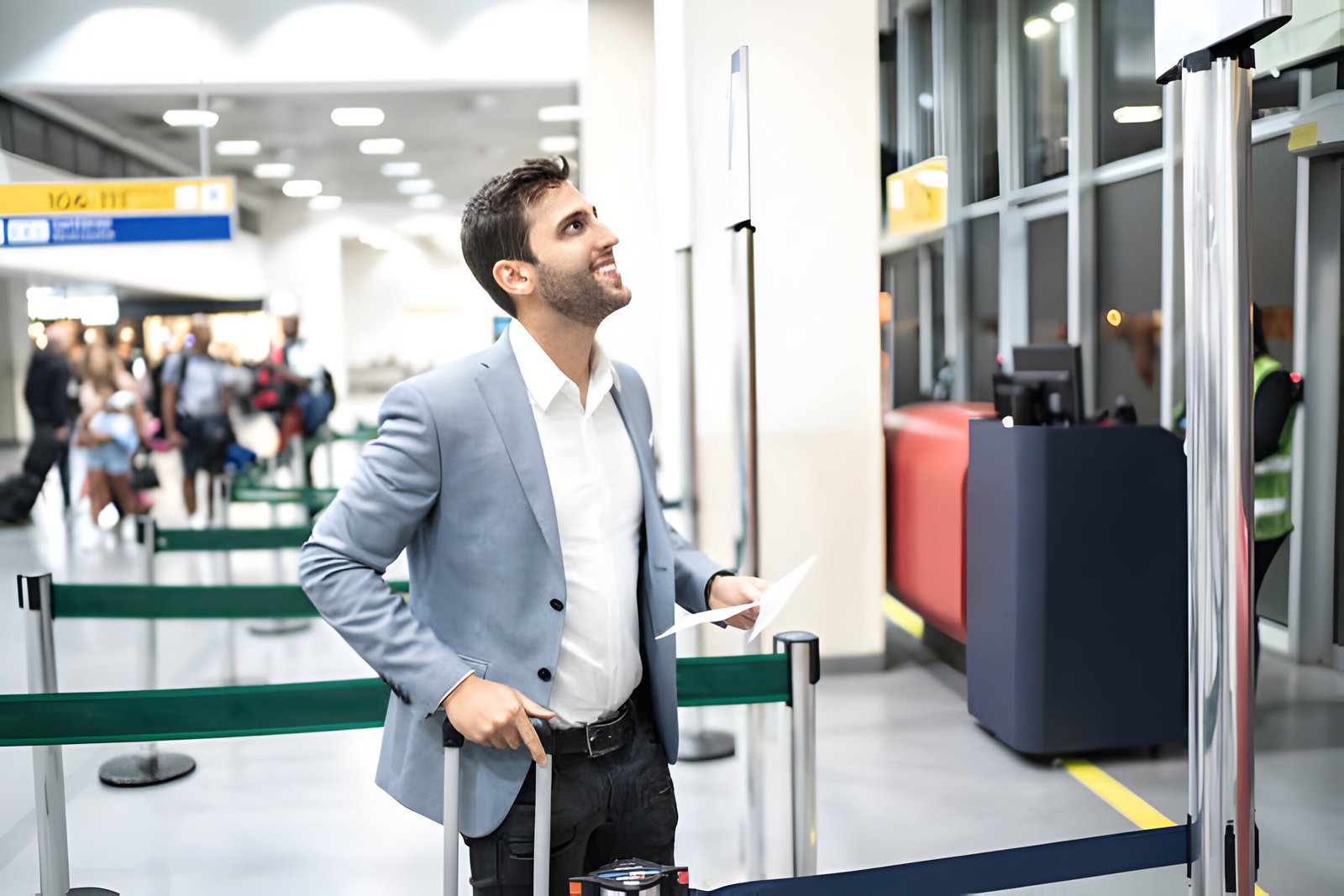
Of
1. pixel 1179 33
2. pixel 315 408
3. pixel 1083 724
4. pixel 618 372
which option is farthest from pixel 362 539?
pixel 315 408

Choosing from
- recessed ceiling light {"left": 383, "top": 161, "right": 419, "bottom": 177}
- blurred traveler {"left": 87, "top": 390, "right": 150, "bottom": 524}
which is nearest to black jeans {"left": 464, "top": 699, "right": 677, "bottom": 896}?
blurred traveler {"left": 87, "top": 390, "right": 150, "bottom": 524}

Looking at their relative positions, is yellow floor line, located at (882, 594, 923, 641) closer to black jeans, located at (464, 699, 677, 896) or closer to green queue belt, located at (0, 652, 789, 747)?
green queue belt, located at (0, 652, 789, 747)

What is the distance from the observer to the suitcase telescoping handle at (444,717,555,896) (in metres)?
1.52

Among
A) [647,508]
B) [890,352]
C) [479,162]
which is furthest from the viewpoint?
[479,162]

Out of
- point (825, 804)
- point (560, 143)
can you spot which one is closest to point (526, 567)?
point (825, 804)

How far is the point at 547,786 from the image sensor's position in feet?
5.03

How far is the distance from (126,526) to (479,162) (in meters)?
5.21

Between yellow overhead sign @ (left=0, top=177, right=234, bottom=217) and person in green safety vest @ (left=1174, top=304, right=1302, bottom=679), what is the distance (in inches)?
281

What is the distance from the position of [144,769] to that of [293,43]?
5.93 metres

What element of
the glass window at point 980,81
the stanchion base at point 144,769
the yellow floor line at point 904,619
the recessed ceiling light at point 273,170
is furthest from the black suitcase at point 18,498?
the glass window at point 980,81

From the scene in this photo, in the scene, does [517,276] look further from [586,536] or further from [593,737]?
[593,737]

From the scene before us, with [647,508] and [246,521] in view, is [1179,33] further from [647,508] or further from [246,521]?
[246,521]

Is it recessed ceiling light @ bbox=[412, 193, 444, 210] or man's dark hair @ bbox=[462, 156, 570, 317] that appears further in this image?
recessed ceiling light @ bbox=[412, 193, 444, 210]

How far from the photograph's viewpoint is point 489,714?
1387 millimetres
